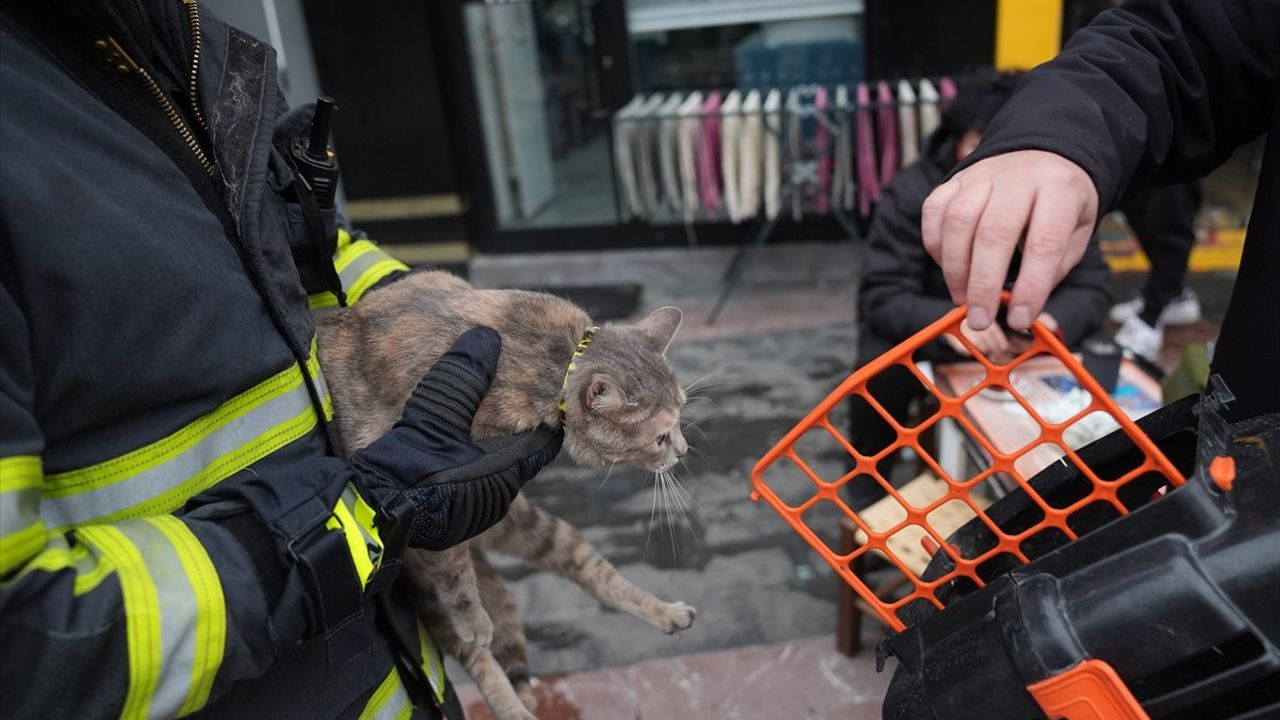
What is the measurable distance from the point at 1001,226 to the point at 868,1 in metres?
5.91

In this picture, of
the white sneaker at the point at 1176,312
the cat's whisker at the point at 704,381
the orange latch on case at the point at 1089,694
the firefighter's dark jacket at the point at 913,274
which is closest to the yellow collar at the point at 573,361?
the cat's whisker at the point at 704,381

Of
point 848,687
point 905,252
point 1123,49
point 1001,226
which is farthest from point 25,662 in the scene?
point 905,252

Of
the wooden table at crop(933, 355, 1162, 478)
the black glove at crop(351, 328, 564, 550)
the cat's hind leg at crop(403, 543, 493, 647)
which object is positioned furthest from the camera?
the wooden table at crop(933, 355, 1162, 478)

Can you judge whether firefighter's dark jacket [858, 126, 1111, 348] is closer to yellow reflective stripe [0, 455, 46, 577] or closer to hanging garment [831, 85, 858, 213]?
hanging garment [831, 85, 858, 213]

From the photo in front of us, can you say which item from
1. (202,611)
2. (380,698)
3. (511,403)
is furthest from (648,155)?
(202,611)

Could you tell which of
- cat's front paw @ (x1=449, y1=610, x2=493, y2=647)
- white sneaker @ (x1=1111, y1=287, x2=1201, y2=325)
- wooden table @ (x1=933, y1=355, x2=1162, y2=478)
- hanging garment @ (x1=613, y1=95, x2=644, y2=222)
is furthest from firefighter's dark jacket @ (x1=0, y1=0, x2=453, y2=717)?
white sneaker @ (x1=1111, y1=287, x2=1201, y2=325)

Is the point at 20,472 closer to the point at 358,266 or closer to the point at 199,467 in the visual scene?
the point at 199,467

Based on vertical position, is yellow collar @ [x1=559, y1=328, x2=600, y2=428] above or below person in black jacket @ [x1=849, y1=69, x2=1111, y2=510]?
above

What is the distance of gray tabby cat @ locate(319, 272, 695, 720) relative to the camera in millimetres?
1735

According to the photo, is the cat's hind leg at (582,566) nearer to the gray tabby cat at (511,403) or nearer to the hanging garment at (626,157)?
the gray tabby cat at (511,403)

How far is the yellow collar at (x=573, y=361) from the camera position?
185 cm

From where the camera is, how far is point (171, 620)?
3.28 feet

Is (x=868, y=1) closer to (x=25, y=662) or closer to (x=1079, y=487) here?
(x=1079, y=487)

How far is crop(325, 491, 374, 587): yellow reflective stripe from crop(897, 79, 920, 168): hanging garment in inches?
195
